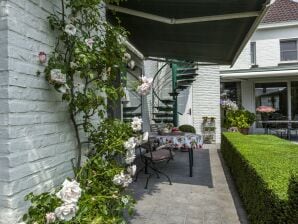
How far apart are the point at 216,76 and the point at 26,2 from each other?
10.4 meters

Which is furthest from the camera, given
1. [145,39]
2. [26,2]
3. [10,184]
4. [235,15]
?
[145,39]

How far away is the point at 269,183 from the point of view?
9.57 ft

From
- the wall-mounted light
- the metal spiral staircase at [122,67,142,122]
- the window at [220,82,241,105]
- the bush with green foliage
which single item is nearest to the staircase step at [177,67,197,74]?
the metal spiral staircase at [122,67,142,122]

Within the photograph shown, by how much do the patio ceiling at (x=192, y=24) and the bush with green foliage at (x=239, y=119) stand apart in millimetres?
5440

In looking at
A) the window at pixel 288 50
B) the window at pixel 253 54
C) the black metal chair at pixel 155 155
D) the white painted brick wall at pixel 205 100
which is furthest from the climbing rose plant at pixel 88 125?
the window at pixel 288 50

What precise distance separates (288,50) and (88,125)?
14287mm

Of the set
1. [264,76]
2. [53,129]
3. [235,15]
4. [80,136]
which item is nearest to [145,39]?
[235,15]

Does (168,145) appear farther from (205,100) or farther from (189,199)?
(205,100)

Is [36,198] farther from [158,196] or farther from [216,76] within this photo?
[216,76]

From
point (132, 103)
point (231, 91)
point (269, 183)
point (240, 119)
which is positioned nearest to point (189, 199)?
point (269, 183)

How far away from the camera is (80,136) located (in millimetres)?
2914

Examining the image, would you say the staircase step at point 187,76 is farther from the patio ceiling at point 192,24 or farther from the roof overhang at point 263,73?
the roof overhang at point 263,73

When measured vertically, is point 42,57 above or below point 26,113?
above

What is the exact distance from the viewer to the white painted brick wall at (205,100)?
11.7 meters
